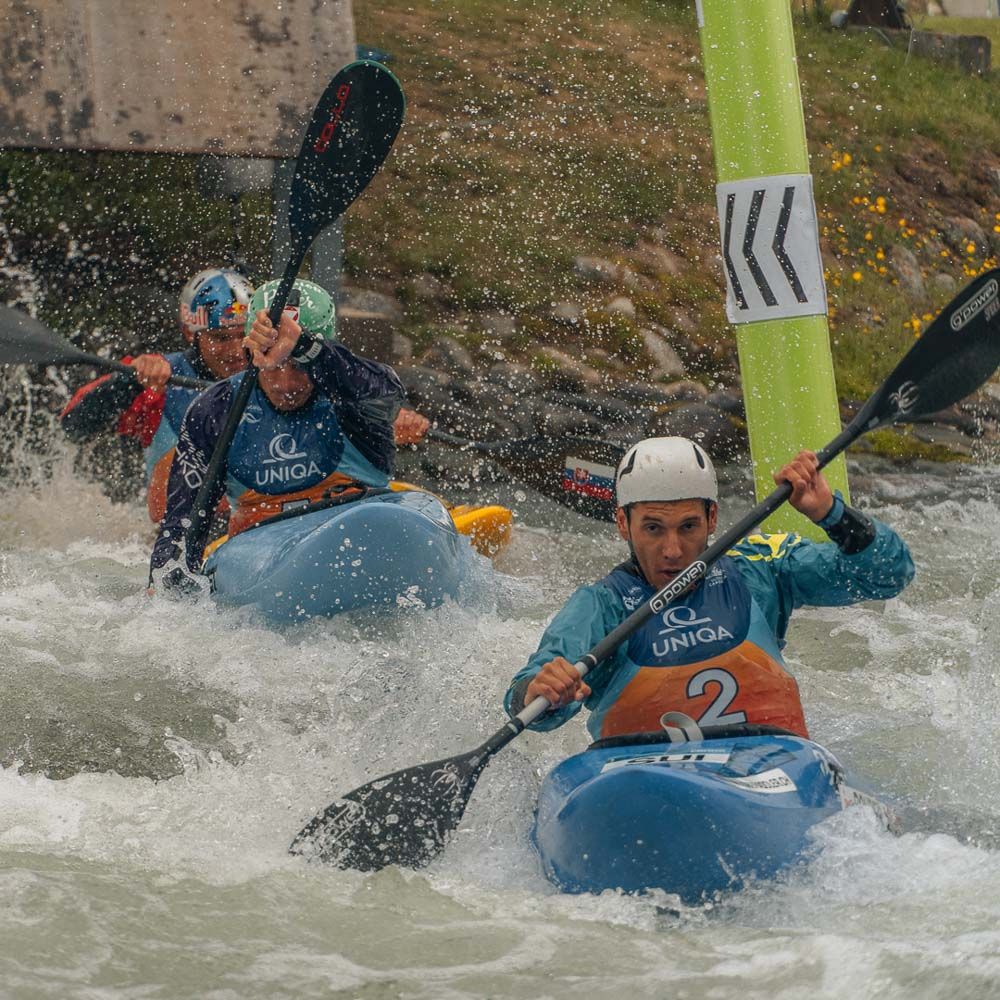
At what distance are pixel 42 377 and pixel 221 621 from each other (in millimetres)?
5217

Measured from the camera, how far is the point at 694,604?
432 centimetres

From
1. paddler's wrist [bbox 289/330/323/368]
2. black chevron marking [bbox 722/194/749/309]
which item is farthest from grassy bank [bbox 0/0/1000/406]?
black chevron marking [bbox 722/194/749/309]

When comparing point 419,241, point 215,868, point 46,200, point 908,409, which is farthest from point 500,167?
point 215,868

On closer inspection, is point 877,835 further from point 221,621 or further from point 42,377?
point 42,377

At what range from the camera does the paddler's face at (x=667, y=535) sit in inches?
171

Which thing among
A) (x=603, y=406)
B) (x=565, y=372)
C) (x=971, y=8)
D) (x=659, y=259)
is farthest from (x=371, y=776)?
(x=971, y=8)

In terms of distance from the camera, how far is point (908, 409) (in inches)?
186

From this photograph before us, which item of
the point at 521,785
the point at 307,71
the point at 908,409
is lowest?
the point at 521,785

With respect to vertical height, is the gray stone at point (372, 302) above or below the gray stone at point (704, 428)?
above

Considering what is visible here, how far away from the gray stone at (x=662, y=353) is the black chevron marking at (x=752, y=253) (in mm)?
5647

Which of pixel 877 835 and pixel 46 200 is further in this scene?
pixel 46 200

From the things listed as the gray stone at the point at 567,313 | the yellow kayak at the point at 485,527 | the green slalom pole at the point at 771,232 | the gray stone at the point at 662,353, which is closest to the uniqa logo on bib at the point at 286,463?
the yellow kayak at the point at 485,527

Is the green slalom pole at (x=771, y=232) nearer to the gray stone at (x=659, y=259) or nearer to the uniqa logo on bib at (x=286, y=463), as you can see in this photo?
the uniqa logo on bib at (x=286, y=463)

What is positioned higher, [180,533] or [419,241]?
[419,241]
